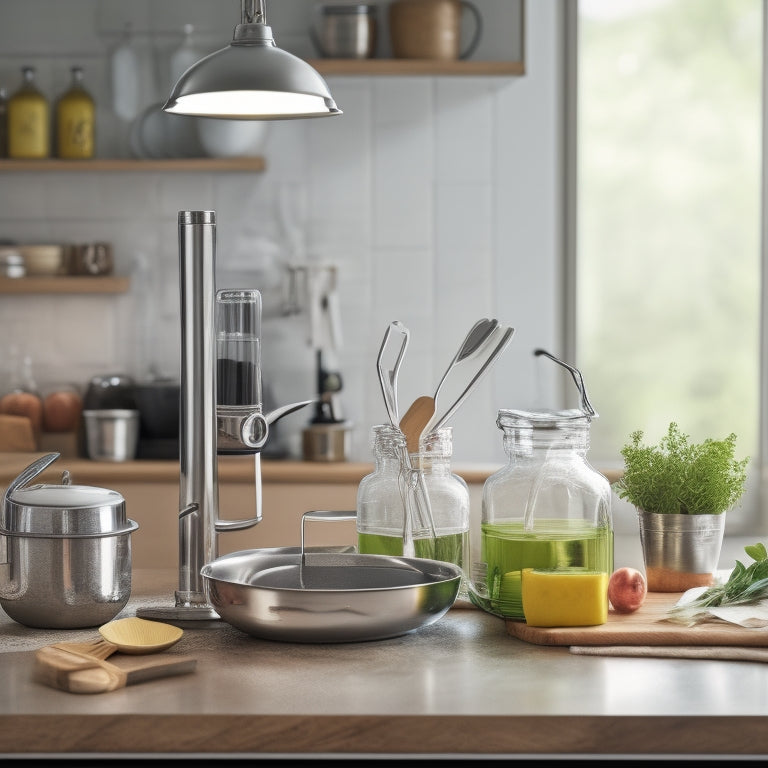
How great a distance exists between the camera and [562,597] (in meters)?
1.31

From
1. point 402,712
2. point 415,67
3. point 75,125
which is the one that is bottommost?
point 402,712

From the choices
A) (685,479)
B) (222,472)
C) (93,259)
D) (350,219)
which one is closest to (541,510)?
(685,479)

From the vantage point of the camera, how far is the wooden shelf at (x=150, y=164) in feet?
11.1

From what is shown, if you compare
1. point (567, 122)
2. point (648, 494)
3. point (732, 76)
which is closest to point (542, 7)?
point (567, 122)

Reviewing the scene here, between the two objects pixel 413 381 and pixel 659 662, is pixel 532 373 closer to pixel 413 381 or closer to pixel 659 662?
pixel 413 381

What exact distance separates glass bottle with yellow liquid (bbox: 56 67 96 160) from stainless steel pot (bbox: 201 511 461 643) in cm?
237

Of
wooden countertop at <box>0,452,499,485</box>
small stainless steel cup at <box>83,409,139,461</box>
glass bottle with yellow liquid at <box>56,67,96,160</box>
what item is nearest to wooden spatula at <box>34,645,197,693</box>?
wooden countertop at <box>0,452,499,485</box>

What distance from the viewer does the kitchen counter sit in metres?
1.04

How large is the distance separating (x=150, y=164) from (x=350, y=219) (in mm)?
649

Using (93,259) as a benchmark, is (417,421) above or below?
below

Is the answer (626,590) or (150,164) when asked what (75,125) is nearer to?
(150,164)

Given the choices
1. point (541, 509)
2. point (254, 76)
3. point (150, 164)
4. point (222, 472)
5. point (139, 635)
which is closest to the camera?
point (139, 635)

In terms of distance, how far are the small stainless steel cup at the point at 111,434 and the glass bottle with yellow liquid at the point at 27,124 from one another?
2.76 ft

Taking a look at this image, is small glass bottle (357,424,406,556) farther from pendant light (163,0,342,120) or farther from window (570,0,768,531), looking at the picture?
window (570,0,768,531)
